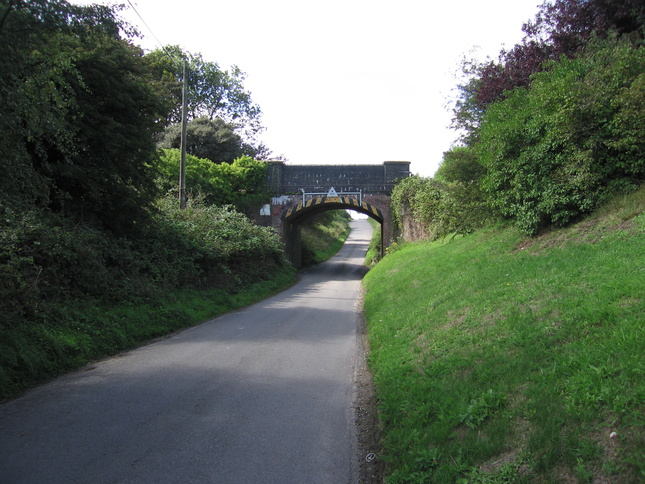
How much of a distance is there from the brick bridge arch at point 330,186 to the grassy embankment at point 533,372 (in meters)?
22.9

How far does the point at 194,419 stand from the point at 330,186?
2723 centimetres

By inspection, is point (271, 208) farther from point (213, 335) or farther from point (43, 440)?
point (43, 440)

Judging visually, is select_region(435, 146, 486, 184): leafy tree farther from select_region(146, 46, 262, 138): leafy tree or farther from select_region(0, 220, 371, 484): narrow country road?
select_region(146, 46, 262, 138): leafy tree

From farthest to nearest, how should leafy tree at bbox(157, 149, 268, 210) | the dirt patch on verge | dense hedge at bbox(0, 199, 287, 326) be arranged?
leafy tree at bbox(157, 149, 268, 210)
dense hedge at bbox(0, 199, 287, 326)
the dirt patch on verge

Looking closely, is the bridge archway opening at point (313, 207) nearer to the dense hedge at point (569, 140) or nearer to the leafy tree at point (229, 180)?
the leafy tree at point (229, 180)

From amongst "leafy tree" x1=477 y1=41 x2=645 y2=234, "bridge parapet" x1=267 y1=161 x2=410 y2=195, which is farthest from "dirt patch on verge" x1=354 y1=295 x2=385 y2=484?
"bridge parapet" x1=267 y1=161 x2=410 y2=195

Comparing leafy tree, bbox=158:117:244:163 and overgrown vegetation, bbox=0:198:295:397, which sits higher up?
leafy tree, bbox=158:117:244:163

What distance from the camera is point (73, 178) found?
39.9ft

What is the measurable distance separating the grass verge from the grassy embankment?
5177mm

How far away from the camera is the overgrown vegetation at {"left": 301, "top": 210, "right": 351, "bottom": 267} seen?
144ft

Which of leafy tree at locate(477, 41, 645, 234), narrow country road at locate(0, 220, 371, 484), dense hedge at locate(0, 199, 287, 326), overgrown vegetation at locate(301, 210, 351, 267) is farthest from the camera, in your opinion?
overgrown vegetation at locate(301, 210, 351, 267)

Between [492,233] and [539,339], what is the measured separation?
10.2 metres

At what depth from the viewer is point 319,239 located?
54.5m

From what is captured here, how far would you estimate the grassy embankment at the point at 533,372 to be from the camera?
3.48 metres
